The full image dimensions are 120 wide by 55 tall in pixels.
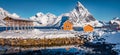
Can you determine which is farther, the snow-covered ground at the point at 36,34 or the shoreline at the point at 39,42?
the snow-covered ground at the point at 36,34

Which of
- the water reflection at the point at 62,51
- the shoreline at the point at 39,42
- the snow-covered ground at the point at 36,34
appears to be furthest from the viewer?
the snow-covered ground at the point at 36,34

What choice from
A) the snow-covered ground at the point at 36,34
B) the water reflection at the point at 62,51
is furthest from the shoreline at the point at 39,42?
the water reflection at the point at 62,51

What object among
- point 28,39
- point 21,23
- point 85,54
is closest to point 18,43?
point 28,39

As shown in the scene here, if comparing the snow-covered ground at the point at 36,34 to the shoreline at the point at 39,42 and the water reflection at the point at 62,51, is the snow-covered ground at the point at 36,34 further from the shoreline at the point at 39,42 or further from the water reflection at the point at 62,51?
the water reflection at the point at 62,51

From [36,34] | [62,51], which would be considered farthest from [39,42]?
[62,51]

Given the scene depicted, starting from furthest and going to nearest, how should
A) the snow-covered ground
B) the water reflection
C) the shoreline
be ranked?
the snow-covered ground, the shoreline, the water reflection

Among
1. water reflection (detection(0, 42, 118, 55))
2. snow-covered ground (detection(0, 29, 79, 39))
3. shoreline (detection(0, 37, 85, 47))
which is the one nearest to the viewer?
water reflection (detection(0, 42, 118, 55))

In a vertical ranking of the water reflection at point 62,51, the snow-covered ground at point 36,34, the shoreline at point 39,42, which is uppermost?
the snow-covered ground at point 36,34

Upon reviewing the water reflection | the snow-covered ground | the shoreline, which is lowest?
the water reflection

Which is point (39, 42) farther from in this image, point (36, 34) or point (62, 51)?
point (62, 51)

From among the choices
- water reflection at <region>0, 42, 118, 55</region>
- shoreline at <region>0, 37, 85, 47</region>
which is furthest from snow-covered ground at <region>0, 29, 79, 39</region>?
water reflection at <region>0, 42, 118, 55</region>

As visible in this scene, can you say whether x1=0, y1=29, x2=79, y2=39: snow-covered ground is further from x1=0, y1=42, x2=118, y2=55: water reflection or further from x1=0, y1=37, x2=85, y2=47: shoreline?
x1=0, y1=42, x2=118, y2=55: water reflection

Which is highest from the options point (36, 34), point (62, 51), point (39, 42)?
point (36, 34)

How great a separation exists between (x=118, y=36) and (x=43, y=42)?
17725 millimetres
